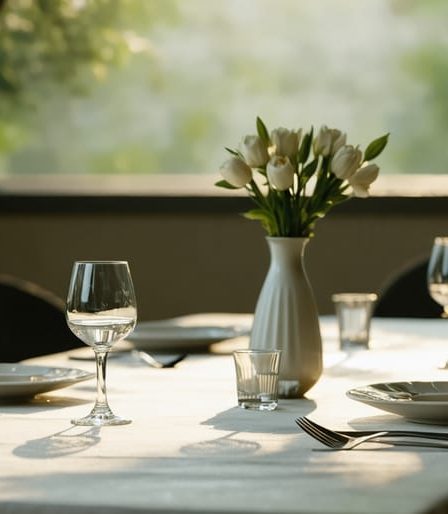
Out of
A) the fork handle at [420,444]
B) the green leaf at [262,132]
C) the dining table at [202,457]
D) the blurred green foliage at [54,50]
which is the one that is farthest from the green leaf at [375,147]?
the blurred green foliage at [54,50]

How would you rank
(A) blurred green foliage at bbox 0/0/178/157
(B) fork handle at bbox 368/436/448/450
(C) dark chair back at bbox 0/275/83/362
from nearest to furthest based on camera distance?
(B) fork handle at bbox 368/436/448/450 → (C) dark chair back at bbox 0/275/83/362 → (A) blurred green foliage at bbox 0/0/178/157

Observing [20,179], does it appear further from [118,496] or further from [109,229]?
[118,496]

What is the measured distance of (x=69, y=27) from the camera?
4625 millimetres

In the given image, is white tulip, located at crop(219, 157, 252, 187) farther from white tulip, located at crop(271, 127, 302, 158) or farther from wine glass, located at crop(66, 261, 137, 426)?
wine glass, located at crop(66, 261, 137, 426)

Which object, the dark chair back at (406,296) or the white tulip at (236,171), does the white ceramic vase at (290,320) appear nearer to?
the white tulip at (236,171)

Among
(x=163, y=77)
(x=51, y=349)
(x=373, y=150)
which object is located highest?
(x=163, y=77)

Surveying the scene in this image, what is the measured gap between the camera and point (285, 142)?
168 cm

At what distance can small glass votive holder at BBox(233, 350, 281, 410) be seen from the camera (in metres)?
1.55

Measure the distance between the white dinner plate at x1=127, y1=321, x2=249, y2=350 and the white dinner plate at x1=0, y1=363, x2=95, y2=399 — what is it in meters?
0.48

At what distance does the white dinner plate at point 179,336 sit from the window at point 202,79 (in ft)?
6.55

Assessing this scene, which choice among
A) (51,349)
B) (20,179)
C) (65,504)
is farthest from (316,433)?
(20,179)

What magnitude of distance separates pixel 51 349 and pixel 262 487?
5.74 feet

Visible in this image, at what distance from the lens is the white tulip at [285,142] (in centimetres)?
168

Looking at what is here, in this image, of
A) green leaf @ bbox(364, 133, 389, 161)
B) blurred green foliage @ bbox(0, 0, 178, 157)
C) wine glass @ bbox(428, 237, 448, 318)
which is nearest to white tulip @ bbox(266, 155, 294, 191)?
green leaf @ bbox(364, 133, 389, 161)
